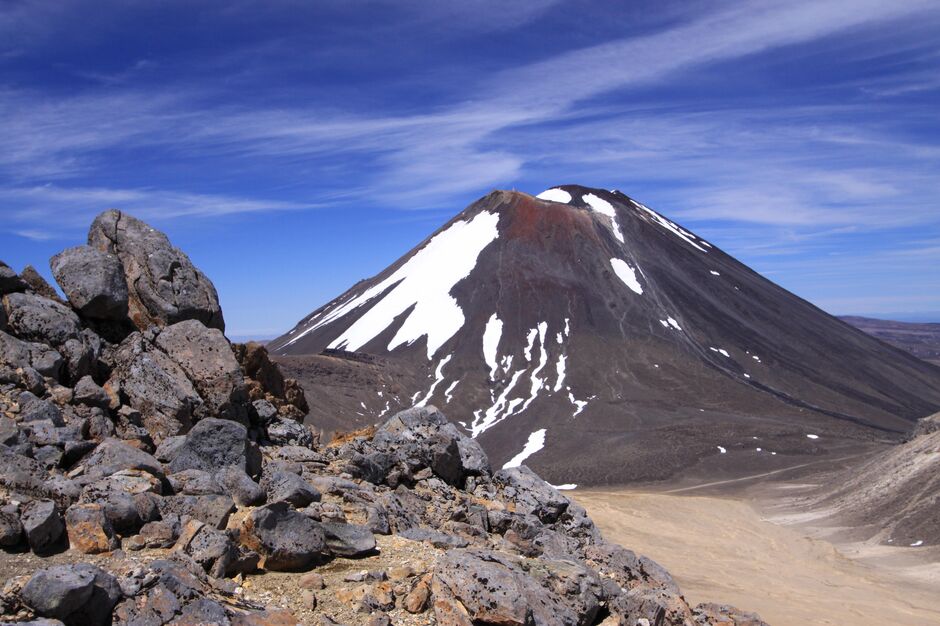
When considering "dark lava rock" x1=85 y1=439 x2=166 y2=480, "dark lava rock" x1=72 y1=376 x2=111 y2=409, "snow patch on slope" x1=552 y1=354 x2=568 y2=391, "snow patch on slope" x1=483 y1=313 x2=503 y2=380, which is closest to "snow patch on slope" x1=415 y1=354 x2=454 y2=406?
"snow patch on slope" x1=483 y1=313 x2=503 y2=380

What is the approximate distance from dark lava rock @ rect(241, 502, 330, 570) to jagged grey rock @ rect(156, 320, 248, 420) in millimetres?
3597

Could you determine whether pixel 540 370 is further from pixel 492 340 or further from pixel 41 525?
pixel 41 525

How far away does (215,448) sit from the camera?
10641 mm

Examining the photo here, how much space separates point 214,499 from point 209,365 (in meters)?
3.62

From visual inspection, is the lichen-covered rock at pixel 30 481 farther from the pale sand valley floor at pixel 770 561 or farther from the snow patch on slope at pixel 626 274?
the snow patch on slope at pixel 626 274

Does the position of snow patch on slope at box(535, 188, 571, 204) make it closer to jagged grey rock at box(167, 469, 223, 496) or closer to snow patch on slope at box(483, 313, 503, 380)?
snow patch on slope at box(483, 313, 503, 380)

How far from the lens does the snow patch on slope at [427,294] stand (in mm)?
83812

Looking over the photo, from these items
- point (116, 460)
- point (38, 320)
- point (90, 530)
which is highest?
point (38, 320)

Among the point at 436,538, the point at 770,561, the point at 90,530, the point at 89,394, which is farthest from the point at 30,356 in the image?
the point at 770,561

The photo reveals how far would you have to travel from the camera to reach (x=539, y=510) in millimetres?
14250

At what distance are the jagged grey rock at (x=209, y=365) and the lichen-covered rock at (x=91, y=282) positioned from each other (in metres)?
0.94

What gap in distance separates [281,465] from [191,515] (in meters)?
2.96

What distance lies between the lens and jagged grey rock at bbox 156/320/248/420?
1219cm

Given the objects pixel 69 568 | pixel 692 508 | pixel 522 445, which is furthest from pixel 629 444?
pixel 69 568
